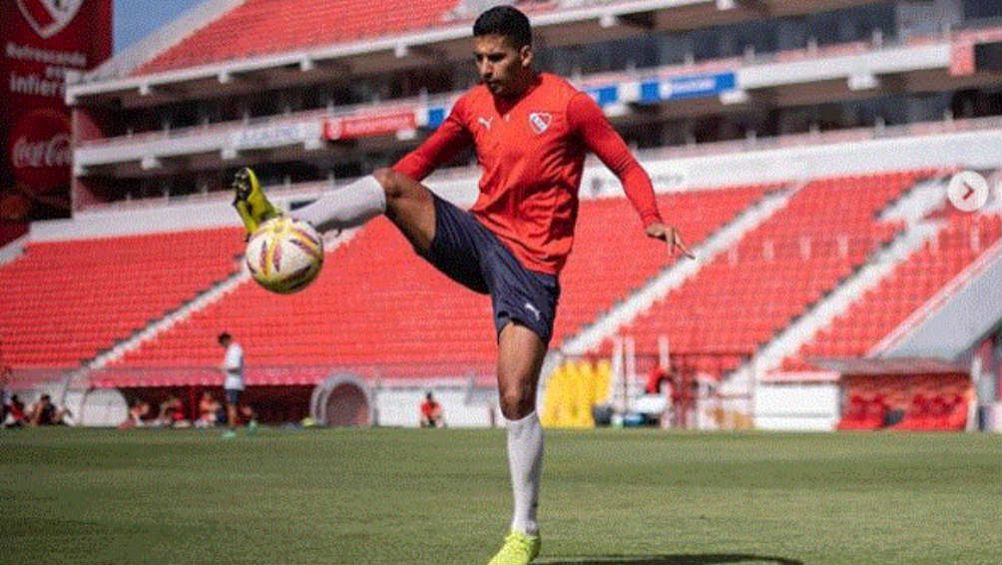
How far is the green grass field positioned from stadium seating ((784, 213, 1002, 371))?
8864 mm

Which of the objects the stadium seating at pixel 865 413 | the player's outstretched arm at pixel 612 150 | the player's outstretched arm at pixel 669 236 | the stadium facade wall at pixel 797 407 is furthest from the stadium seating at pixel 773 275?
the player's outstretched arm at pixel 669 236

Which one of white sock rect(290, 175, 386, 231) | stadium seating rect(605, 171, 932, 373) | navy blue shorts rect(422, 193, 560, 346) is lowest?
navy blue shorts rect(422, 193, 560, 346)

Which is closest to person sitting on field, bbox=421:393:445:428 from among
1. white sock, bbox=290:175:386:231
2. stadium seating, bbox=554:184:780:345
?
stadium seating, bbox=554:184:780:345

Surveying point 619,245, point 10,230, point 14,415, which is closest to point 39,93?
point 10,230

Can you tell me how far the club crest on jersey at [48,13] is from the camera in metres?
49.9

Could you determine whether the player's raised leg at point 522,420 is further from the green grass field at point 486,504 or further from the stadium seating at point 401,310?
the stadium seating at point 401,310

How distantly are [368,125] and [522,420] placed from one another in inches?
1503

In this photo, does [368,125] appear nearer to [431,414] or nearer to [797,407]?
[431,414]

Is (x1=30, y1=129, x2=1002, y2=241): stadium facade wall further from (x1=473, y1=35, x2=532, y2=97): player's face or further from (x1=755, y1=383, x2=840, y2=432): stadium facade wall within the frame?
(x1=473, y1=35, x2=532, y2=97): player's face

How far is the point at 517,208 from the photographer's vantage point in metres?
6.68

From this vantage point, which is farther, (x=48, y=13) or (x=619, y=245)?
(x=48, y=13)

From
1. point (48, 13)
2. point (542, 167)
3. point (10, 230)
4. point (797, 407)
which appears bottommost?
point (797, 407)

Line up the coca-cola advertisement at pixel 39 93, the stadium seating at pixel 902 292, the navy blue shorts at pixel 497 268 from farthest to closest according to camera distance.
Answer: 1. the coca-cola advertisement at pixel 39 93
2. the stadium seating at pixel 902 292
3. the navy blue shorts at pixel 497 268

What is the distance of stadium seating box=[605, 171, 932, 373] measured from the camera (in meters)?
28.6
